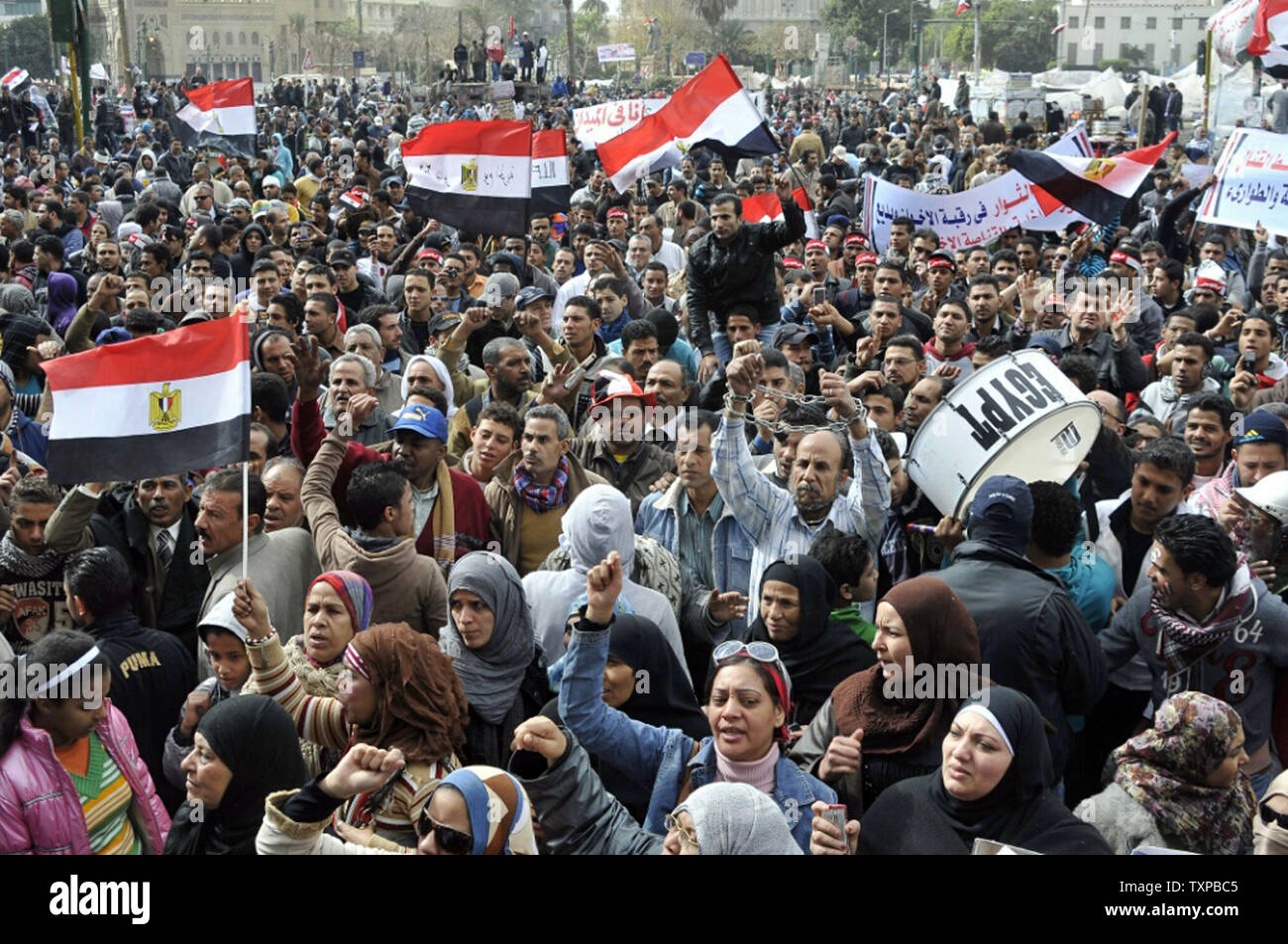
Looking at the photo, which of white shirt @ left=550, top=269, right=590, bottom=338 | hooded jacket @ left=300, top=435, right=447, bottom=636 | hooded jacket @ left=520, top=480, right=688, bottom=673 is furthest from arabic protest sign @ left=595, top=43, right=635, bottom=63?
hooded jacket @ left=520, top=480, right=688, bottom=673

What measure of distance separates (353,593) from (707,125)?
849 cm

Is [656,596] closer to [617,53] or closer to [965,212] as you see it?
[965,212]

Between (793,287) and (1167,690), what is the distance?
6.37 m

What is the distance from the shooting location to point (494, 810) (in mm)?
3295

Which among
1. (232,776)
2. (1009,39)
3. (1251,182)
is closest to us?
(232,776)

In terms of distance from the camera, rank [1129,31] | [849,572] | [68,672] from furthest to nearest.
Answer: [1129,31]
[849,572]
[68,672]

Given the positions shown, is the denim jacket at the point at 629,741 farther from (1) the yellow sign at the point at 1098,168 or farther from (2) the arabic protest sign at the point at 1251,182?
(1) the yellow sign at the point at 1098,168

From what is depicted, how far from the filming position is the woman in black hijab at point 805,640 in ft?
15.1

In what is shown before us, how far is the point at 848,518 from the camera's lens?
5480 millimetres

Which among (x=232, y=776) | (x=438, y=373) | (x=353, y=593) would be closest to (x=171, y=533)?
(x=353, y=593)

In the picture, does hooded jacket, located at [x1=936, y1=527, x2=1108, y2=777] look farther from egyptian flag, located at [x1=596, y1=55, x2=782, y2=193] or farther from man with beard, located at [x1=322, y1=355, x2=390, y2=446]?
egyptian flag, located at [x1=596, y1=55, x2=782, y2=193]

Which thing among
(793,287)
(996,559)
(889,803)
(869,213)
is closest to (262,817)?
(889,803)

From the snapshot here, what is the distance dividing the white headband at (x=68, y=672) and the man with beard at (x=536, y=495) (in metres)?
2.03
